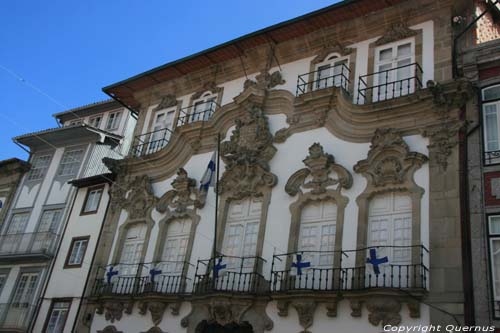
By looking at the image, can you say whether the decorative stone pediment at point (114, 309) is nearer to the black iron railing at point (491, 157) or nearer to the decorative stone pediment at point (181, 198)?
the decorative stone pediment at point (181, 198)

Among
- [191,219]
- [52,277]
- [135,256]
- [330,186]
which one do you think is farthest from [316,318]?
[52,277]

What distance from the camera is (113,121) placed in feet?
89.7

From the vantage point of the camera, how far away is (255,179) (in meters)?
16.7

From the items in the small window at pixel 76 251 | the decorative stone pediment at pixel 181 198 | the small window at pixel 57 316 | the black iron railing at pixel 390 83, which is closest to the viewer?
the black iron railing at pixel 390 83

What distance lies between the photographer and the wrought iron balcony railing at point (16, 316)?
20584 millimetres

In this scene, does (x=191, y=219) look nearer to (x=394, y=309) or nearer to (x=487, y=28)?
(x=394, y=309)

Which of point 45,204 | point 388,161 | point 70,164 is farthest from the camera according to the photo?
point 70,164

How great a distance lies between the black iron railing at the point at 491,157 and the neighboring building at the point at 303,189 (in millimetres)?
683

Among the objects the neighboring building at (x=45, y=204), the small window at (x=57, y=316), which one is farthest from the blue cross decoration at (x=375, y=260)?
the small window at (x=57, y=316)

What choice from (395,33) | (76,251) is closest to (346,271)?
(395,33)

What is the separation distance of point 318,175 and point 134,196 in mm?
7852

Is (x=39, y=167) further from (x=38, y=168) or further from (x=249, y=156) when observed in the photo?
(x=249, y=156)

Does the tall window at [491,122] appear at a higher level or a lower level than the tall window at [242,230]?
higher

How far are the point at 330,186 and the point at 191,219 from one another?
5279 mm
